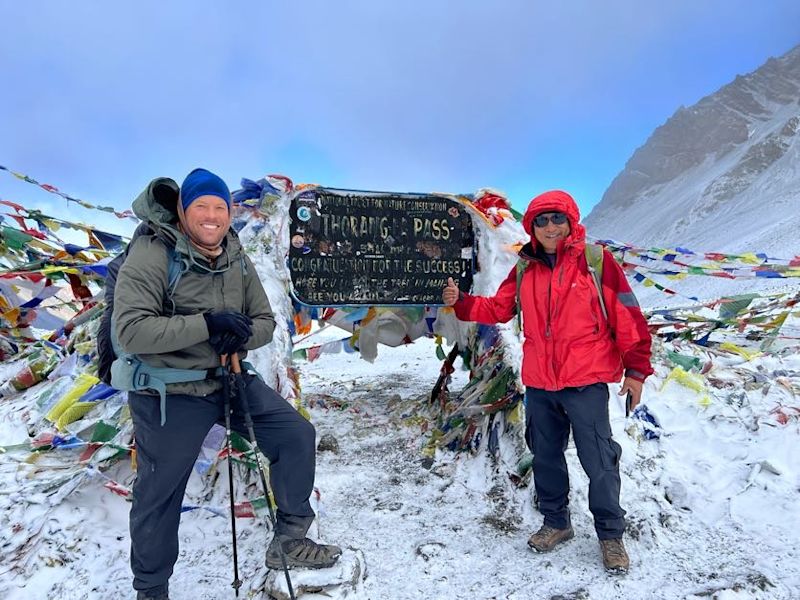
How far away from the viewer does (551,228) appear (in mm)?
3111

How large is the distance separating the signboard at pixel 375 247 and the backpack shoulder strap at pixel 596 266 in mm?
2041

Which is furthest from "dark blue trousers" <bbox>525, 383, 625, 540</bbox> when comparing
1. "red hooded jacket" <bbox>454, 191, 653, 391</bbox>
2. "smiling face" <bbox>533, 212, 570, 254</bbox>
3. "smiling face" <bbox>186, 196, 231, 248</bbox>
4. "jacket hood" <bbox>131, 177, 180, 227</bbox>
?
"jacket hood" <bbox>131, 177, 180, 227</bbox>

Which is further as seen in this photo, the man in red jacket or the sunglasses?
the sunglasses

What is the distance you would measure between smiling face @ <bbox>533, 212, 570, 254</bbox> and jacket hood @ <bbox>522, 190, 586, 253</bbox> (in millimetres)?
26

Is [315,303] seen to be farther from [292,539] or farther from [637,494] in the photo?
[637,494]

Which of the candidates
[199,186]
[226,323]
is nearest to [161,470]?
[226,323]

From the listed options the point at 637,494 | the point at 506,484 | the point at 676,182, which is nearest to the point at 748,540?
the point at 637,494

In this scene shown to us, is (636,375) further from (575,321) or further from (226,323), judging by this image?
(226,323)

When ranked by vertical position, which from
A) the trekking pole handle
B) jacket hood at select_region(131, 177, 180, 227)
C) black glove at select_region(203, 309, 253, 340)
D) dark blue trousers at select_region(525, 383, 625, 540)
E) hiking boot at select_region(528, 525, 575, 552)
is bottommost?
hiking boot at select_region(528, 525, 575, 552)

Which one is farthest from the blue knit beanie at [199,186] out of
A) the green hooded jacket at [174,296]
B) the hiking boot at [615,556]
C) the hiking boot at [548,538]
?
the hiking boot at [615,556]

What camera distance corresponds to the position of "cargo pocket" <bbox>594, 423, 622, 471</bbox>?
117 inches

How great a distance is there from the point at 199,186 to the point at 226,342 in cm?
79

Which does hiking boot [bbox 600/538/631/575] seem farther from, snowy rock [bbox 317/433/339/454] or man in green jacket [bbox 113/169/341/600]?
snowy rock [bbox 317/433/339/454]

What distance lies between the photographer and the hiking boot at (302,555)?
9.09 ft
